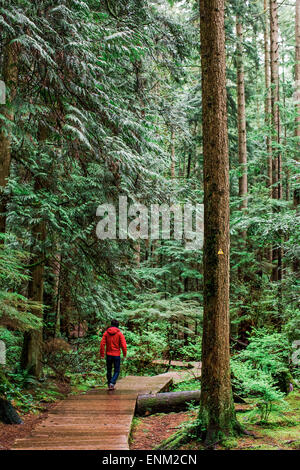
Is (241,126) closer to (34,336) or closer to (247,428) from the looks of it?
(34,336)

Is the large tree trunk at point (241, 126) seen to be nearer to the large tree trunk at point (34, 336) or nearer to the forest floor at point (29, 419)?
the large tree trunk at point (34, 336)

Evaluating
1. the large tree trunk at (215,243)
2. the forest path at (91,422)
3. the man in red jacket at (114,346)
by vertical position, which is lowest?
the forest path at (91,422)

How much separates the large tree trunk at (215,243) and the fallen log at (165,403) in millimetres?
3114

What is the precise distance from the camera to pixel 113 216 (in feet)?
29.9

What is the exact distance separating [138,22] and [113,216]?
5.84 m

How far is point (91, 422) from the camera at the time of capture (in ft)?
22.7

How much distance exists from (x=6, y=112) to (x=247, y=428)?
763cm

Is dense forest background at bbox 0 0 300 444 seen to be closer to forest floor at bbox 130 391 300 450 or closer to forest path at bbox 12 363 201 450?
forest floor at bbox 130 391 300 450

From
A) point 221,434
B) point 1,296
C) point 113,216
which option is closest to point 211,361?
point 221,434

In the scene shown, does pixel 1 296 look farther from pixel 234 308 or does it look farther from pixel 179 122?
pixel 234 308

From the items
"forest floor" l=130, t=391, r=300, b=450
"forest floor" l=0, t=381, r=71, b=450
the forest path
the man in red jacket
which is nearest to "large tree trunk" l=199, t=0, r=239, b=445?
"forest floor" l=130, t=391, r=300, b=450

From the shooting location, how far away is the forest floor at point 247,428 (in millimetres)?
5371

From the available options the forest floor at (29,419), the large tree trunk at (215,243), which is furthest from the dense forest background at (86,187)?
the large tree trunk at (215,243)

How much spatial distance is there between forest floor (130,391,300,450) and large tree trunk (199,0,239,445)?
0.36 meters
